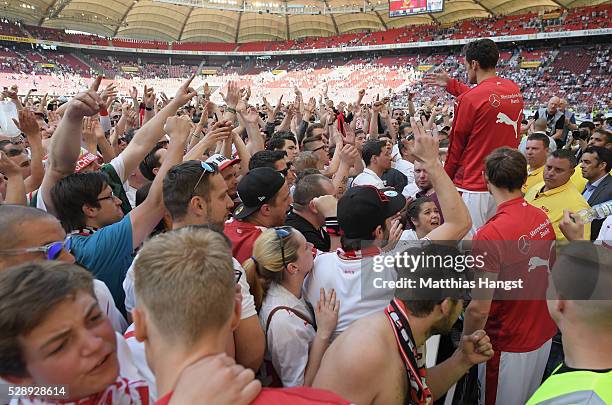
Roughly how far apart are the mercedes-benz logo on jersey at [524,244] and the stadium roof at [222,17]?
39.4 metres

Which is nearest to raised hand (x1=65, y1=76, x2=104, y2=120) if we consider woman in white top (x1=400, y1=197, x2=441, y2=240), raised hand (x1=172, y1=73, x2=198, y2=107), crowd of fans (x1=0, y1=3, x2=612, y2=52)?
raised hand (x1=172, y1=73, x2=198, y2=107)

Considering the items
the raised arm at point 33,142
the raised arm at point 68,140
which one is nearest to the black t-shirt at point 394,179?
the raised arm at point 68,140

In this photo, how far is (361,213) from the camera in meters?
2.29

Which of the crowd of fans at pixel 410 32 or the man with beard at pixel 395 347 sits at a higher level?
the crowd of fans at pixel 410 32

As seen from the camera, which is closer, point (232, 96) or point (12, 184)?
point (12, 184)

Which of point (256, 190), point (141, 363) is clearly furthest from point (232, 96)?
point (141, 363)

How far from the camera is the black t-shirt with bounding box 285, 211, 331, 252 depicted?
3010 millimetres

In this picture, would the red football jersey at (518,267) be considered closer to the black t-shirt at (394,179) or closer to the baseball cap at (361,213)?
the baseball cap at (361,213)

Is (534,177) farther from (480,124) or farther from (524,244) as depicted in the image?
(524,244)

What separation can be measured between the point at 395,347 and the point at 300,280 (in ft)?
2.09

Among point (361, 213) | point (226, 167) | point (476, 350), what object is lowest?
point (476, 350)

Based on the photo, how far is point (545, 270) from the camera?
2686 millimetres

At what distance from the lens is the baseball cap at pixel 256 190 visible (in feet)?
9.15

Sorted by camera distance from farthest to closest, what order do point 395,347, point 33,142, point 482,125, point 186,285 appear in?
point 482,125 < point 33,142 < point 395,347 < point 186,285
